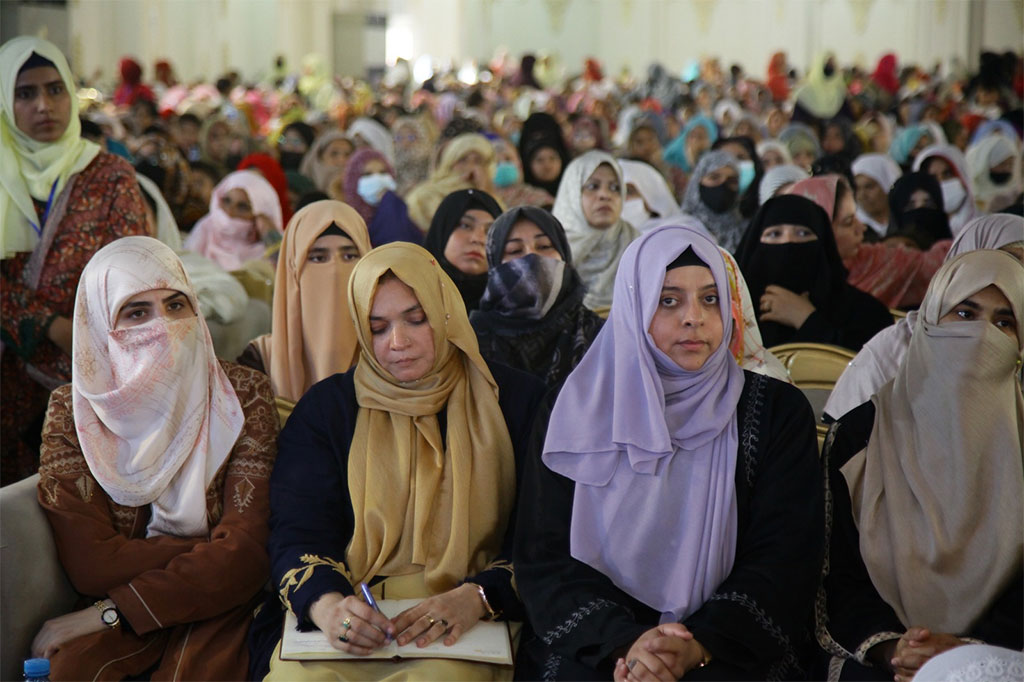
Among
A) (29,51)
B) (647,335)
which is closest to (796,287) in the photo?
(647,335)

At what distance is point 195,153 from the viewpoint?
936 cm

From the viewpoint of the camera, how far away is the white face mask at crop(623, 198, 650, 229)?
597cm

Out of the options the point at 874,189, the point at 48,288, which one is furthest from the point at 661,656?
the point at 874,189

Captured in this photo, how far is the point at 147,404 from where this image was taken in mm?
2457

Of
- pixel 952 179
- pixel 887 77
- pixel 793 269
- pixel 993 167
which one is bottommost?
pixel 793 269

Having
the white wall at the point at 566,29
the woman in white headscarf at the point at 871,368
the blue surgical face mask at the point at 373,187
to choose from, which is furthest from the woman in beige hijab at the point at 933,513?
the white wall at the point at 566,29

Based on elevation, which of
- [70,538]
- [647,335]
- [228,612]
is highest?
[647,335]

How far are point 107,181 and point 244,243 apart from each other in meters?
2.03

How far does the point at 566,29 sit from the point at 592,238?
21666 mm

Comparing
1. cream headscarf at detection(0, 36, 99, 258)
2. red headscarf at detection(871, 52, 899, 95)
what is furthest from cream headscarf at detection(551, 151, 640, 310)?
red headscarf at detection(871, 52, 899, 95)

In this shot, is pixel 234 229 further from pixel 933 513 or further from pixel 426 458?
pixel 933 513

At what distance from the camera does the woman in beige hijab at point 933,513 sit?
2.13 metres

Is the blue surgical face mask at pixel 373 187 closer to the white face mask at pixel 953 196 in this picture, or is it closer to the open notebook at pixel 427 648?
the white face mask at pixel 953 196

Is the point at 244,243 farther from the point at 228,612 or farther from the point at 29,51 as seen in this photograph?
the point at 228,612
